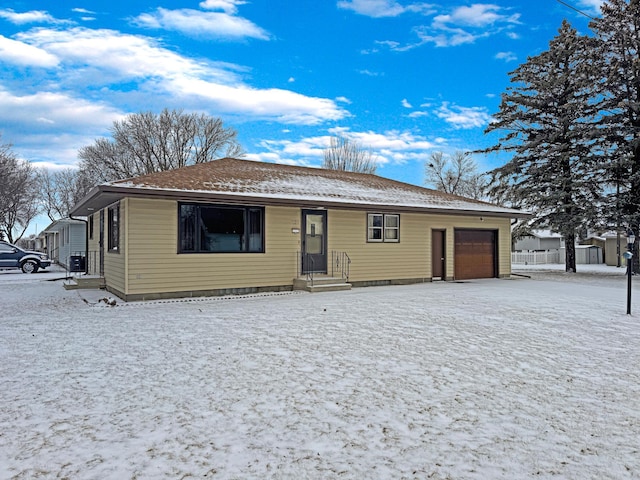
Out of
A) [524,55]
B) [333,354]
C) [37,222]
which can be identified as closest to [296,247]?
[333,354]

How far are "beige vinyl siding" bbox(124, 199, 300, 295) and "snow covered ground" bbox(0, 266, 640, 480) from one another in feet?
7.35

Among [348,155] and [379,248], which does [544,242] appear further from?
[379,248]

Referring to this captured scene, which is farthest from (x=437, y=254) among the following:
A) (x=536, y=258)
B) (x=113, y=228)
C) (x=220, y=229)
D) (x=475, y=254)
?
(x=536, y=258)

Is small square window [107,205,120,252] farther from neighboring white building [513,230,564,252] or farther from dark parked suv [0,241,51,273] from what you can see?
neighboring white building [513,230,564,252]

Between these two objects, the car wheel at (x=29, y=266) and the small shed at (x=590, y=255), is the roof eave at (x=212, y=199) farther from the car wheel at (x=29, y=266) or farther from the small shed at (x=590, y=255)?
the small shed at (x=590, y=255)

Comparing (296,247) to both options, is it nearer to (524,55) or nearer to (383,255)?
(383,255)

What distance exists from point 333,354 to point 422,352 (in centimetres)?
113

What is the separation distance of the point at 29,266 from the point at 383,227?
17.1m

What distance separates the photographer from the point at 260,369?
4.71 m

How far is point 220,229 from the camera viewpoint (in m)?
10.8

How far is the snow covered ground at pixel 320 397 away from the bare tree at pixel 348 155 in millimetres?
28621

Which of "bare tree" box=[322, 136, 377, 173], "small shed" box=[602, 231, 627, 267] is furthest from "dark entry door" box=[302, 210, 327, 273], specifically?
"bare tree" box=[322, 136, 377, 173]

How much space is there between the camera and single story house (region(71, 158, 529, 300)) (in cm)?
998

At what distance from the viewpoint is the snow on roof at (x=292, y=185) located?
35.0 ft
